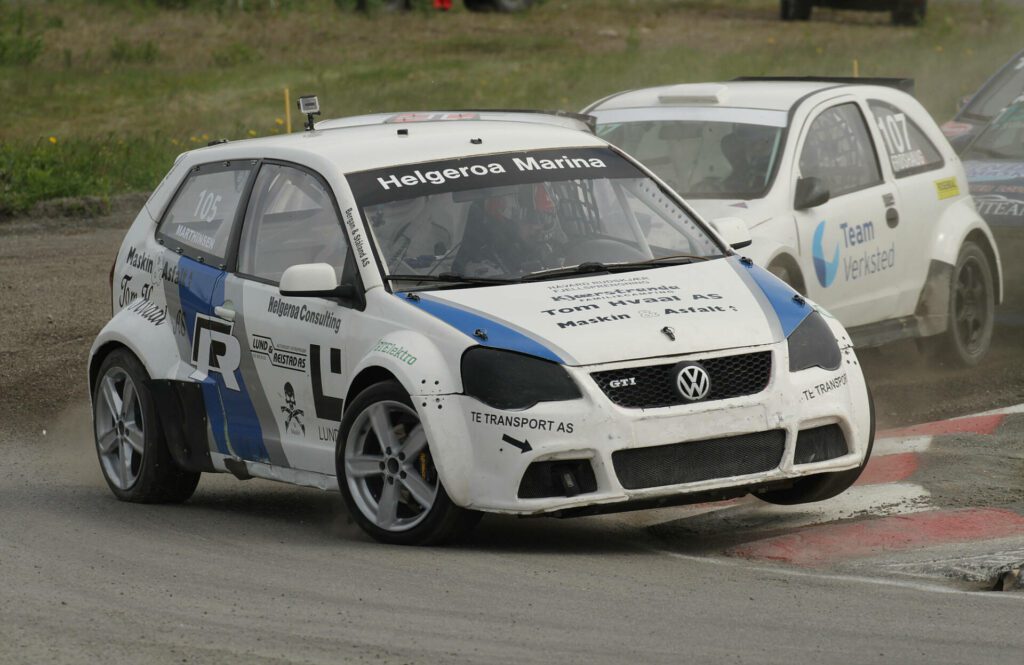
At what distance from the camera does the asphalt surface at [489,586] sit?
5.42 m

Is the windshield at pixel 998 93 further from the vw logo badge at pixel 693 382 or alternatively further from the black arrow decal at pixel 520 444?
the black arrow decal at pixel 520 444

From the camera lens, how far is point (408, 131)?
827 centimetres

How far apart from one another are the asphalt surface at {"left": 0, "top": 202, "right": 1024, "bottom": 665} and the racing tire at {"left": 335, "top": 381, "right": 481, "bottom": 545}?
0.10 meters

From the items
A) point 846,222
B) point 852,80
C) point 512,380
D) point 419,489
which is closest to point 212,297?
point 419,489

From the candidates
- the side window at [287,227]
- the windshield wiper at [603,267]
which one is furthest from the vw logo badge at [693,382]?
the side window at [287,227]

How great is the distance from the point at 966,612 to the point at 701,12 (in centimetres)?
3299

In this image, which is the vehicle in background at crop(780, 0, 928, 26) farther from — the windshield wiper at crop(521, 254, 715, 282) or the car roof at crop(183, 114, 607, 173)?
the windshield wiper at crop(521, 254, 715, 282)

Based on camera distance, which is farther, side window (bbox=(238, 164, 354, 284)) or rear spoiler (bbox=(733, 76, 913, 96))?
rear spoiler (bbox=(733, 76, 913, 96))

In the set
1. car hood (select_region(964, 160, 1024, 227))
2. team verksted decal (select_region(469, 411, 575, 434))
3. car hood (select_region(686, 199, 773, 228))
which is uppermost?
team verksted decal (select_region(469, 411, 575, 434))

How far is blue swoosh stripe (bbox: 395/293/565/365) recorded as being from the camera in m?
6.71

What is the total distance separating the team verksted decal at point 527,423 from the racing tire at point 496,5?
30.7 m

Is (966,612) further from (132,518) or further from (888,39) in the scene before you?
(888,39)

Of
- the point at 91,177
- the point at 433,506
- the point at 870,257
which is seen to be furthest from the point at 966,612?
the point at 91,177

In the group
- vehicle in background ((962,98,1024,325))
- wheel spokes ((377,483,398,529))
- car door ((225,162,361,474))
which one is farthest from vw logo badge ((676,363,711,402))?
vehicle in background ((962,98,1024,325))
